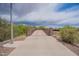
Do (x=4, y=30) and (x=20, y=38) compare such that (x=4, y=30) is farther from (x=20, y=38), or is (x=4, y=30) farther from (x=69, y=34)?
(x=69, y=34)

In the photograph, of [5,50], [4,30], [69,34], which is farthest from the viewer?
[69,34]


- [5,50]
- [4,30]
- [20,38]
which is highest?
[4,30]

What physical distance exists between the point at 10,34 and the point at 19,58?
727 mm

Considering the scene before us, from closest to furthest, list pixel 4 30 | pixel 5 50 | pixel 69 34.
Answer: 1. pixel 5 50
2. pixel 4 30
3. pixel 69 34

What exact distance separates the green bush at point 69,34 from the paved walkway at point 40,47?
0.72 feet

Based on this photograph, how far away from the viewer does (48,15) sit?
6211mm

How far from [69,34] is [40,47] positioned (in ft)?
2.65

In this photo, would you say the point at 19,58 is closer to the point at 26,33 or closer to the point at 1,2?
the point at 26,33

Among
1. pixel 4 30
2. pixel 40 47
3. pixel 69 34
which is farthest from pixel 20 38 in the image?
pixel 69 34

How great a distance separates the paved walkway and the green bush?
0.72 ft

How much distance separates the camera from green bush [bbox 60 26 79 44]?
20.6 ft

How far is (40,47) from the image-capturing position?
6176 mm

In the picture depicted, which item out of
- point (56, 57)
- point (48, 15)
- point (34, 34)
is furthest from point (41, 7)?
point (56, 57)

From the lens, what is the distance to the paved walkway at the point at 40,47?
19.8ft
